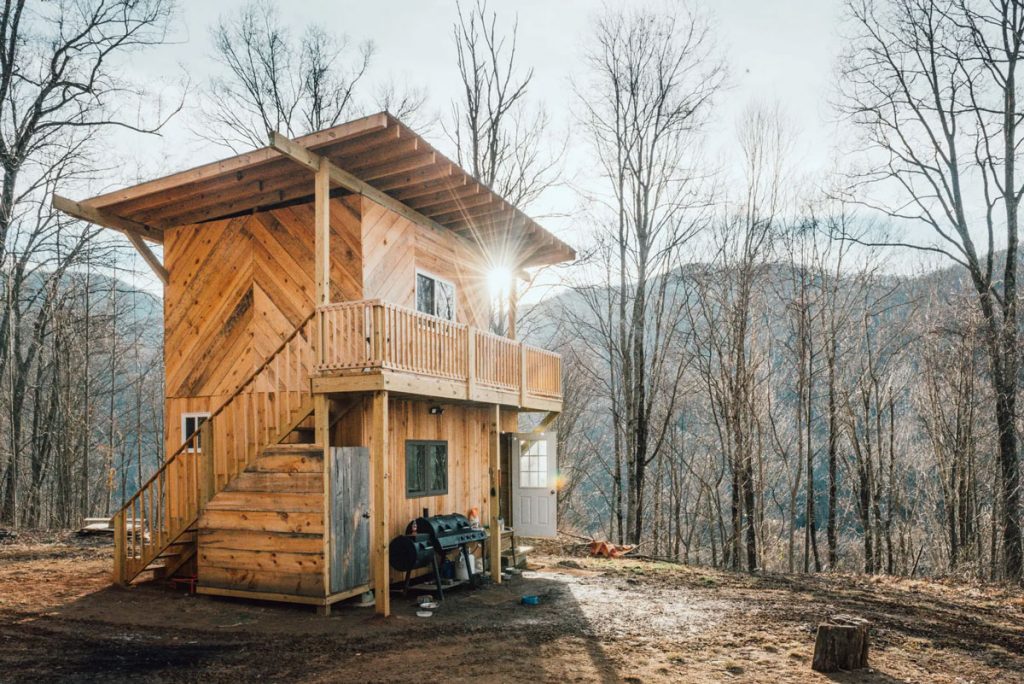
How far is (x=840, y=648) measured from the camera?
21.6 ft

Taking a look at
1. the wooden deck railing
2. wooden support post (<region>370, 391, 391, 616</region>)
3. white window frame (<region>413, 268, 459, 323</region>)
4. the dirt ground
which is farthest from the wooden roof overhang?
the dirt ground

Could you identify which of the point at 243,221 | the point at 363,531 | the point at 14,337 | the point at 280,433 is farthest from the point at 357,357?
the point at 14,337

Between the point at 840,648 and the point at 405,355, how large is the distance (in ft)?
19.1

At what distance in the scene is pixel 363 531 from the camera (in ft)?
30.7

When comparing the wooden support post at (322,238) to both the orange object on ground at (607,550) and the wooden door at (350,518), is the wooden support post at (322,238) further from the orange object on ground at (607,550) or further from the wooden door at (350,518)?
the orange object on ground at (607,550)

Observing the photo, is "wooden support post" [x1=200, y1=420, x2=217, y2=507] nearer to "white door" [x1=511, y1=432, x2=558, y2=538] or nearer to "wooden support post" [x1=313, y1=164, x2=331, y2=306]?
"wooden support post" [x1=313, y1=164, x2=331, y2=306]

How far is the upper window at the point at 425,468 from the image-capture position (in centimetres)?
1104

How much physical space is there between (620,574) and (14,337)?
1878 cm

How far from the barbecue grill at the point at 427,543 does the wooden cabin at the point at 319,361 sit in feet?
1.35

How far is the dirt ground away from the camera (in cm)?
643

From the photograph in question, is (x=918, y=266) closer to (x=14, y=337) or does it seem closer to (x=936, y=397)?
(x=936, y=397)

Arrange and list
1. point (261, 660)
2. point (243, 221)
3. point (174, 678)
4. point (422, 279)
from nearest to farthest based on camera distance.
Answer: point (174, 678) < point (261, 660) < point (243, 221) < point (422, 279)

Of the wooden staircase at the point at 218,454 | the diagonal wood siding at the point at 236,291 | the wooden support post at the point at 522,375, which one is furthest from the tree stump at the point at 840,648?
the diagonal wood siding at the point at 236,291

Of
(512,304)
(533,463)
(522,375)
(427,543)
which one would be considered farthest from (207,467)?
(533,463)
